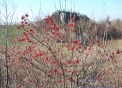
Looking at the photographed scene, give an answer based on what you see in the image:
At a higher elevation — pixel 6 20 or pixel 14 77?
pixel 6 20

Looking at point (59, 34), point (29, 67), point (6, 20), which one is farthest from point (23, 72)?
point (59, 34)

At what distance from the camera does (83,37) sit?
4.50 meters

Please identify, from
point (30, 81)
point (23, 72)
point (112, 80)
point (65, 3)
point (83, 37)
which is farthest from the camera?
point (112, 80)

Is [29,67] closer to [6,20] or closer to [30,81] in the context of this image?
[30,81]

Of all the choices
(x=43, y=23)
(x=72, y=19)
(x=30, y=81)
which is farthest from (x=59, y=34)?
(x=30, y=81)

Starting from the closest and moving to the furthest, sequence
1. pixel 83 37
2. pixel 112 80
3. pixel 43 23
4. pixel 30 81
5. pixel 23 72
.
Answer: pixel 83 37
pixel 43 23
pixel 30 81
pixel 23 72
pixel 112 80

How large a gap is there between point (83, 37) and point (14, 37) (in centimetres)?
321

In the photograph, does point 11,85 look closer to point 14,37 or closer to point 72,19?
point 14,37

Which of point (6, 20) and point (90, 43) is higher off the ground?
point (6, 20)

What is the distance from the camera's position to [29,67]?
5590mm

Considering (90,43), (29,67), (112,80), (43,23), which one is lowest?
(112,80)

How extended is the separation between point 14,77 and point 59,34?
140 inches

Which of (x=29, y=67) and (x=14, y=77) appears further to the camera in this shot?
(x=14, y=77)

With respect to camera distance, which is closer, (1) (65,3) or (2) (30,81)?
(1) (65,3)
